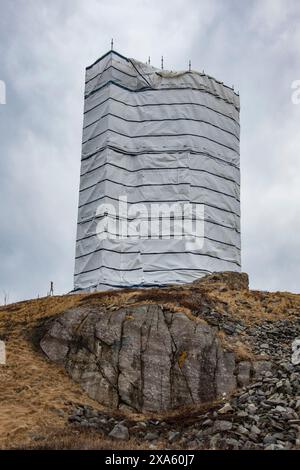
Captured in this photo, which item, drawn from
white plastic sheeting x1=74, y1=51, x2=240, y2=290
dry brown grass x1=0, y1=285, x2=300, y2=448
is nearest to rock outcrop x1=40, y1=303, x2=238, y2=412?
dry brown grass x1=0, y1=285, x2=300, y2=448

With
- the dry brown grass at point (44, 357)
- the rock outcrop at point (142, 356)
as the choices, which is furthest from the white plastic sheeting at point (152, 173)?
the rock outcrop at point (142, 356)

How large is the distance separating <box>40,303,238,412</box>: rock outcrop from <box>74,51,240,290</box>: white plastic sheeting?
416 inches

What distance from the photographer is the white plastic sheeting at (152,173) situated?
34.8 m

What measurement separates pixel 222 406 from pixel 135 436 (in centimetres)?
292

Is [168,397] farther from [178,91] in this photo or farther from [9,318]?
[178,91]

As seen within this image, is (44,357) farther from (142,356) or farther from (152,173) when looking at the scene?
(152,173)

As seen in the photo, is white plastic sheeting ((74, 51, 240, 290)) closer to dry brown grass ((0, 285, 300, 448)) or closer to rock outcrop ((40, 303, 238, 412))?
dry brown grass ((0, 285, 300, 448))

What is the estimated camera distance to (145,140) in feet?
121

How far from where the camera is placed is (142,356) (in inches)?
862

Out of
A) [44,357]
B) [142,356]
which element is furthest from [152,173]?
[142,356]

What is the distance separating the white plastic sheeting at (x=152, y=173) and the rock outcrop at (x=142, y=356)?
1057 centimetres

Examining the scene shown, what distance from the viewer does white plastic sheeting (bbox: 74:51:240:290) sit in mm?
34781

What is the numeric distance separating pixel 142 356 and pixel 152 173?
53.0 ft
